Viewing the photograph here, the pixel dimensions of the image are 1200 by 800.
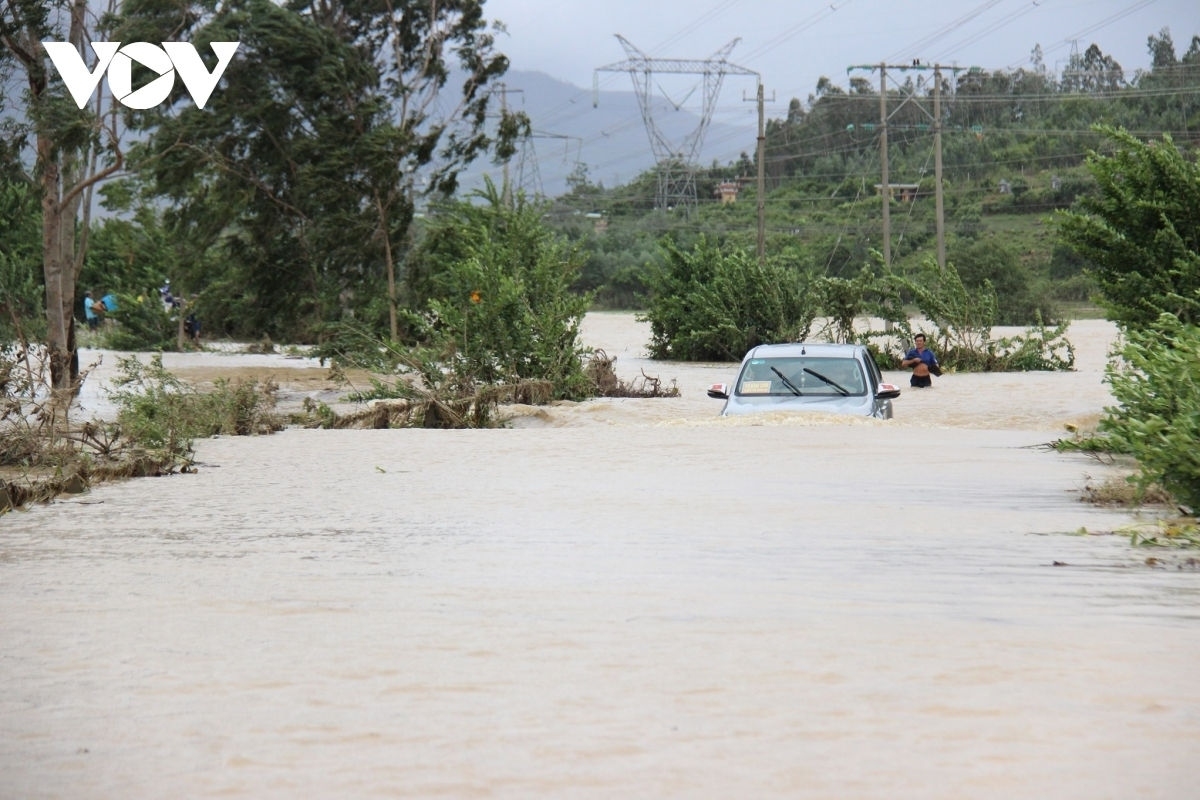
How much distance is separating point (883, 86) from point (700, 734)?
61.1 metres

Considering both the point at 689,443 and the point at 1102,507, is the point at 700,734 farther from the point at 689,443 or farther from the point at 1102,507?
the point at 689,443

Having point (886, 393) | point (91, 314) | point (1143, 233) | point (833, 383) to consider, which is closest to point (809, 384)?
point (833, 383)

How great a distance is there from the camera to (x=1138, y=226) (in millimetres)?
20578

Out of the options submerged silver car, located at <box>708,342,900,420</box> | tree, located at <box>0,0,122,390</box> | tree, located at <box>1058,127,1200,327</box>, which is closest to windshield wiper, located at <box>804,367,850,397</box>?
submerged silver car, located at <box>708,342,900,420</box>

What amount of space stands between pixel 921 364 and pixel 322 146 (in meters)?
18.1

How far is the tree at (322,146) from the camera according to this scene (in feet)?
133

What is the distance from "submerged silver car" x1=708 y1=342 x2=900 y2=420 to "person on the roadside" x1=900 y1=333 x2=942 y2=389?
1183 centimetres

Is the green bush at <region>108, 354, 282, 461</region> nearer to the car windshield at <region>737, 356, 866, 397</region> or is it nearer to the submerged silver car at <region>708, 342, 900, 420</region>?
the submerged silver car at <region>708, 342, 900, 420</region>

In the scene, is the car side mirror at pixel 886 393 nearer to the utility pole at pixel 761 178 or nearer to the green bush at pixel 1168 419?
the green bush at pixel 1168 419

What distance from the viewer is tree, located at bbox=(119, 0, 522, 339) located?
133 feet

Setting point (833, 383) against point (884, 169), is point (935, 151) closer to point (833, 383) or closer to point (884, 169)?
point (884, 169)

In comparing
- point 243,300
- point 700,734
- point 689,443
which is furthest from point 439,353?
point 243,300

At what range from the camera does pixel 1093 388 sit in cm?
3111

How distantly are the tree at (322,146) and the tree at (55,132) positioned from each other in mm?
7298
